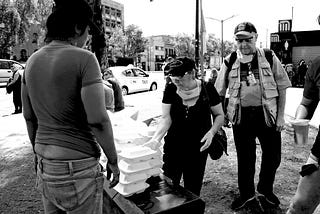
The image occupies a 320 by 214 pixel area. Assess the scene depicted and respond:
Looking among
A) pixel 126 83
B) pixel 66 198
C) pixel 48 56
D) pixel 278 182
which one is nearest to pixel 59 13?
pixel 48 56

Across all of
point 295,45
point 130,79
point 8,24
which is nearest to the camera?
point 130,79

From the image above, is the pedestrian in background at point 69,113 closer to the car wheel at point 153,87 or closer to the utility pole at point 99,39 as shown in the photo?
the utility pole at point 99,39

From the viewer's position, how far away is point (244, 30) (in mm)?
3113

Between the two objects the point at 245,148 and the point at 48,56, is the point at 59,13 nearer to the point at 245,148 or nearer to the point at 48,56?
the point at 48,56

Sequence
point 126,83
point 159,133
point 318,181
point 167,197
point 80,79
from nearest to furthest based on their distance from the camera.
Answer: point 80,79, point 318,181, point 167,197, point 159,133, point 126,83

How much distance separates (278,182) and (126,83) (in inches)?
543

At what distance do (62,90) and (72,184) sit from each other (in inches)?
19.1

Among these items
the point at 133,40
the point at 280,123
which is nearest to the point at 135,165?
the point at 280,123

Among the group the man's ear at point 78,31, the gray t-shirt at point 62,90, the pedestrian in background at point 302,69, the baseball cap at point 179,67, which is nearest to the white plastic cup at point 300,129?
the baseball cap at point 179,67

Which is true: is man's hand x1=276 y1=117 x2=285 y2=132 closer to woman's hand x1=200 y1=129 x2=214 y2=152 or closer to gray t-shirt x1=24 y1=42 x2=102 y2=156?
woman's hand x1=200 y1=129 x2=214 y2=152

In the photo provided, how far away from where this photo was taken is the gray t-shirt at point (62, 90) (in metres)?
1.52

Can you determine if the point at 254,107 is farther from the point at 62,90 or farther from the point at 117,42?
the point at 117,42

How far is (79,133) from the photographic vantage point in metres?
1.63

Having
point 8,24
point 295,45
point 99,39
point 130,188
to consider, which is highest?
point 8,24
